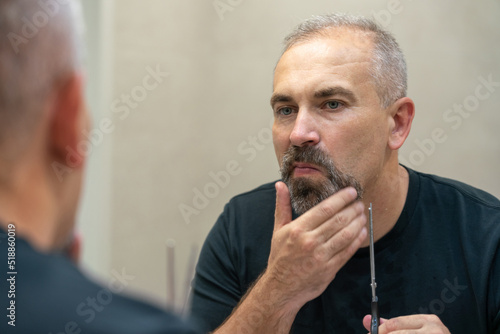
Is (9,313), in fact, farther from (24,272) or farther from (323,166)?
(323,166)

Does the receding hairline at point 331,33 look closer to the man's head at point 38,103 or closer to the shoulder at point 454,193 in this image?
the shoulder at point 454,193

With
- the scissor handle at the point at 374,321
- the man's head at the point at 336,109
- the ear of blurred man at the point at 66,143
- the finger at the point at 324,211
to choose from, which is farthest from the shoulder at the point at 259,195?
the ear of blurred man at the point at 66,143

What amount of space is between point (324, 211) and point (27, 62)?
880mm

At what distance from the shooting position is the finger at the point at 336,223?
3.94 ft

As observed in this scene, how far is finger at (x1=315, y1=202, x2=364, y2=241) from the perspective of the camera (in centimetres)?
120

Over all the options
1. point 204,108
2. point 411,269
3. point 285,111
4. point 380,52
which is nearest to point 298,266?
point 411,269

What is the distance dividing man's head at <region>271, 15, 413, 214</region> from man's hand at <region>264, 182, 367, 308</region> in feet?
0.24

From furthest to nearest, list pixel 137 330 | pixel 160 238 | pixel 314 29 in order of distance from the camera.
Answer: pixel 160 238
pixel 314 29
pixel 137 330

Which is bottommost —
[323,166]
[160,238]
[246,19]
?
[160,238]

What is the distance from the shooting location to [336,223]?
3.96ft

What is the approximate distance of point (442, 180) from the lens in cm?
143

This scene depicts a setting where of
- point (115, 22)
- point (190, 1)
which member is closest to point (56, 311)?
point (115, 22)

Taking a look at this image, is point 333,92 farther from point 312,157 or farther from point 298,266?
point 298,266

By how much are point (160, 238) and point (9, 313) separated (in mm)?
1845
